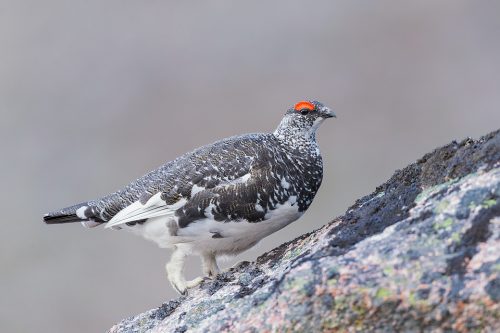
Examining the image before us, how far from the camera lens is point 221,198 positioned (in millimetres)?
4844

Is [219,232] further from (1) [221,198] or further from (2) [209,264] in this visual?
(2) [209,264]

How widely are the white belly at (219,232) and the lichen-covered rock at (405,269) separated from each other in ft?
3.37

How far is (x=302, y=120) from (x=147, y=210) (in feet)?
3.79

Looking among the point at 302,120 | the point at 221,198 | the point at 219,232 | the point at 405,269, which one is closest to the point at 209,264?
the point at 219,232

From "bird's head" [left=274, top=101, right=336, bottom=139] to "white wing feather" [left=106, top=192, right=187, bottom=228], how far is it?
34.9 inches

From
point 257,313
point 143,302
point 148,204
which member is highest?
point 143,302

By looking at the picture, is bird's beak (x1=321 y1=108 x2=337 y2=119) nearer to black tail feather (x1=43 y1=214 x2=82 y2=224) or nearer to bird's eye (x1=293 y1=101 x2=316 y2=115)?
bird's eye (x1=293 y1=101 x2=316 y2=115)

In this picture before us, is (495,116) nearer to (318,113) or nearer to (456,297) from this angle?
(318,113)

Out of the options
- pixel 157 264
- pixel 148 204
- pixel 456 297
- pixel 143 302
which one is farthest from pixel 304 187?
pixel 157 264

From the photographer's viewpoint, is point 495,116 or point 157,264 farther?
point 495,116

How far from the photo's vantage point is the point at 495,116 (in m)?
16.3

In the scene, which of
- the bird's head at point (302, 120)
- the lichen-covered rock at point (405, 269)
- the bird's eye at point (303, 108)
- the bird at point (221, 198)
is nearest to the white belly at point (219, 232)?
the bird at point (221, 198)

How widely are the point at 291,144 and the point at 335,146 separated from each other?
1105 centimetres

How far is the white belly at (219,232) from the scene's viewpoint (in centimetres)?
486
